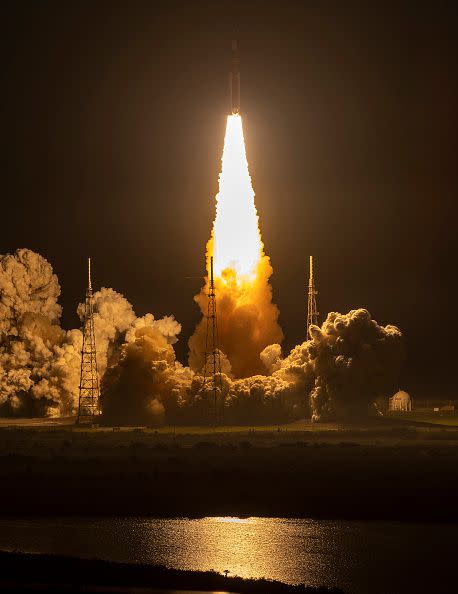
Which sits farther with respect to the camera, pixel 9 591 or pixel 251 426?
pixel 251 426

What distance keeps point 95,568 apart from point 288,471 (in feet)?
55.4

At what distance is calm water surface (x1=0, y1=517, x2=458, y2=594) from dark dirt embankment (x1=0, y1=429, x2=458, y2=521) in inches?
69.7

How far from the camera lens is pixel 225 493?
45.7 metres

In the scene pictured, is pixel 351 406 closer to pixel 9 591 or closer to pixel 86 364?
pixel 86 364

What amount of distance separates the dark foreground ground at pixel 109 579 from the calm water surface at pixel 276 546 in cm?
136

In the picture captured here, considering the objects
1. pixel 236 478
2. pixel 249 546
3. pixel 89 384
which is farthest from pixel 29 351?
pixel 249 546

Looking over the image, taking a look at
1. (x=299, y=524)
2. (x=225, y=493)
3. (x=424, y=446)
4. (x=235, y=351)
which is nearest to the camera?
(x=299, y=524)

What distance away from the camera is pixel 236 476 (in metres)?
48.5

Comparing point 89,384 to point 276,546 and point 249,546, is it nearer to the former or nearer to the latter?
point 249,546

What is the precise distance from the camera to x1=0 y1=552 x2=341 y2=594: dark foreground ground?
3147 centimetres

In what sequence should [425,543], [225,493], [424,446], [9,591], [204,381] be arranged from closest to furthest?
[9,591] < [425,543] < [225,493] < [424,446] < [204,381]

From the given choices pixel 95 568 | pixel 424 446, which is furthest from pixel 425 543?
pixel 424 446

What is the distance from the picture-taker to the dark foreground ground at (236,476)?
43.4m

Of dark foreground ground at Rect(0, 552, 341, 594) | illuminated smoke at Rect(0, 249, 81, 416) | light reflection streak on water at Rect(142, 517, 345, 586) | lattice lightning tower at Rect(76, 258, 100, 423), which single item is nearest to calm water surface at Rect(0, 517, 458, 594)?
light reflection streak on water at Rect(142, 517, 345, 586)
